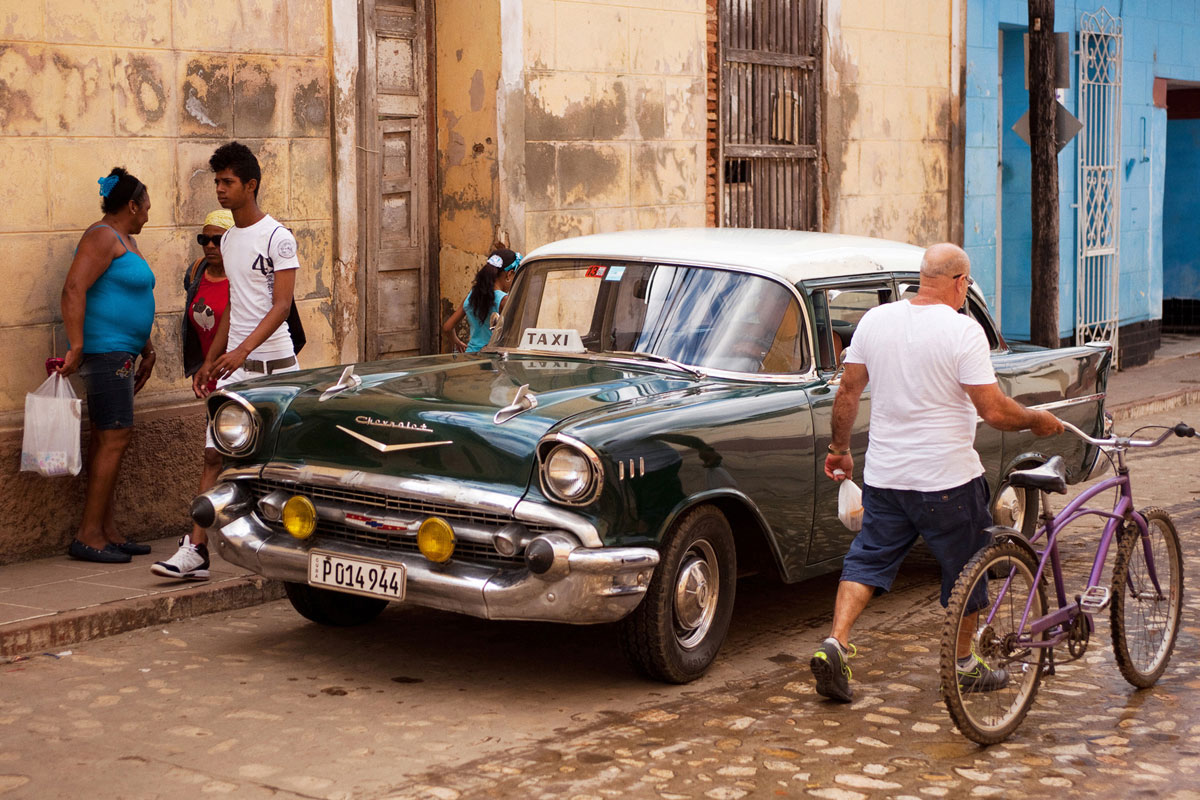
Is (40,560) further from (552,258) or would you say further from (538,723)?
(538,723)

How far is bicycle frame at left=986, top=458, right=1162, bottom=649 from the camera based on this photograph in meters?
5.25

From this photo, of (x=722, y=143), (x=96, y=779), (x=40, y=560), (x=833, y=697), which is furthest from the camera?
(x=722, y=143)

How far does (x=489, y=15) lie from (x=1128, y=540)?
6.18 m

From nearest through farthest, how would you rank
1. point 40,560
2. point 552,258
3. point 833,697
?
point 833,697 → point 552,258 → point 40,560

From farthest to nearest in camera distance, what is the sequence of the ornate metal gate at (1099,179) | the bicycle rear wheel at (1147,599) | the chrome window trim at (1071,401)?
the ornate metal gate at (1099,179) < the chrome window trim at (1071,401) < the bicycle rear wheel at (1147,599)

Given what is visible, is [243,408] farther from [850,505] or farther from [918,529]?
[918,529]

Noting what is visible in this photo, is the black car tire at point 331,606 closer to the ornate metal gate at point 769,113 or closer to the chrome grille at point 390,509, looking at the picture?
the chrome grille at point 390,509

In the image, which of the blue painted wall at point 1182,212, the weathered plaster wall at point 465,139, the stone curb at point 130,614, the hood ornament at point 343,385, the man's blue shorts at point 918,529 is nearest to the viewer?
the man's blue shorts at point 918,529

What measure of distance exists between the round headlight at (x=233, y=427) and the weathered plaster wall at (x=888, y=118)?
28.2 feet

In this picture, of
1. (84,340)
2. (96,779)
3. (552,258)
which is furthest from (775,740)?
(84,340)

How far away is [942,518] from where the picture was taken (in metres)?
5.37

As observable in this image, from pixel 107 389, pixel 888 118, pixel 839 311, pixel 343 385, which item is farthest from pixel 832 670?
pixel 888 118

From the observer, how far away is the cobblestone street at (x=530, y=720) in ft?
15.7

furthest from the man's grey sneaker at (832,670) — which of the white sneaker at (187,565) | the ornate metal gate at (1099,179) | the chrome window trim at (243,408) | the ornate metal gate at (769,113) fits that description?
the ornate metal gate at (1099,179)
